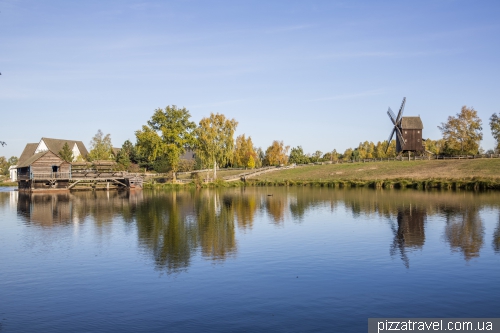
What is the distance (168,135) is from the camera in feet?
280

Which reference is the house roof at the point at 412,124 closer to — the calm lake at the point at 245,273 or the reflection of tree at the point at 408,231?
the reflection of tree at the point at 408,231

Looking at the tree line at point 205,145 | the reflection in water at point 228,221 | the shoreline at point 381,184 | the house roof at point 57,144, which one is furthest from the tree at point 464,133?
the house roof at point 57,144

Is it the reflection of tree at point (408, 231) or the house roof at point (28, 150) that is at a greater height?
the house roof at point (28, 150)

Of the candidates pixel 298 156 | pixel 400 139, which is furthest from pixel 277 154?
pixel 400 139

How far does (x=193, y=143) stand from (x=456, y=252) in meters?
69.7

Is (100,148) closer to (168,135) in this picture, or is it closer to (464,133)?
(168,135)

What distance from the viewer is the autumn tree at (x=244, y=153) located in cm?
12862

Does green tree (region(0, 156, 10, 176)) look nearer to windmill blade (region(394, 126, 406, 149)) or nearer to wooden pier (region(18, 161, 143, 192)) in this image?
wooden pier (region(18, 161, 143, 192))

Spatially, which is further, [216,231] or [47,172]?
[47,172]

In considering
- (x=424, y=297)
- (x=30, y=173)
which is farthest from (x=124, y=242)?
(x=30, y=173)

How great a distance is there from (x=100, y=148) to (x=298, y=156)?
176ft

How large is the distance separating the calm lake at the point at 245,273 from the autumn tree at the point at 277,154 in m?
99.9

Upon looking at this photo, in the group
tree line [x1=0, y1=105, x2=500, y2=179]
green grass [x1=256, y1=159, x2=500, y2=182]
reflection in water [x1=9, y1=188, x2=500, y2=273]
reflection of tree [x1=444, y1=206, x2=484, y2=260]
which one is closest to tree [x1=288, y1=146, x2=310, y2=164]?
tree line [x1=0, y1=105, x2=500, y2=179]

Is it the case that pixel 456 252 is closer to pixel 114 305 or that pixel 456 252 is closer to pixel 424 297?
pixel 424 297
